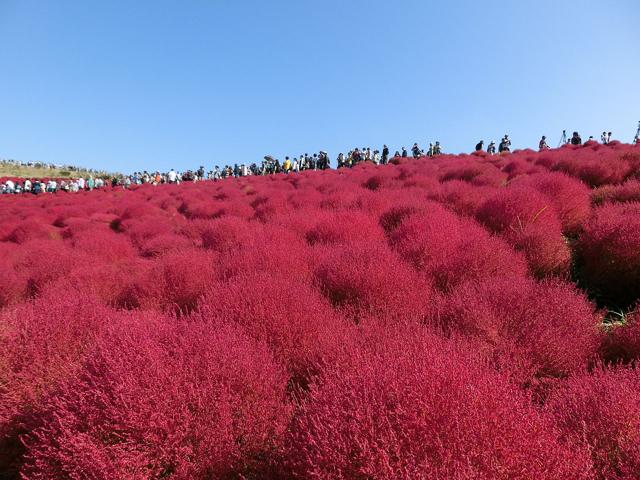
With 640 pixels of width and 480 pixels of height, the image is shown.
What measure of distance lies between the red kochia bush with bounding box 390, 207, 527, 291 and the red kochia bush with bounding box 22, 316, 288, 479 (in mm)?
2149

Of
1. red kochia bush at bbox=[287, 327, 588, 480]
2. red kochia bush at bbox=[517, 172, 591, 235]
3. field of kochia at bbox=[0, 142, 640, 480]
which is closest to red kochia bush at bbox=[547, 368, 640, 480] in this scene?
field of kochia at bbox=[0, 142, 640, 480]

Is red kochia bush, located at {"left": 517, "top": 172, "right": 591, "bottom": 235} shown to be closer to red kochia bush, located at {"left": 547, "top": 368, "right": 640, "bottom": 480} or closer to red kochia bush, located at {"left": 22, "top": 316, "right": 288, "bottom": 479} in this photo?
red kochia bush, located at {"left": 547, "top": 368, "right": 640, "bottom": 480}

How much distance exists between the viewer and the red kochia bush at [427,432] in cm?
123

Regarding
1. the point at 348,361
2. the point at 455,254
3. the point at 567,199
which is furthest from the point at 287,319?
the point at 567,199

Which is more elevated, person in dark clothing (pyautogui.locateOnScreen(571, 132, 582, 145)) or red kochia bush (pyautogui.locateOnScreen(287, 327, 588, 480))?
person in dark clothing (pyautogui.locateOnScreen(571, 132, 582, 145))

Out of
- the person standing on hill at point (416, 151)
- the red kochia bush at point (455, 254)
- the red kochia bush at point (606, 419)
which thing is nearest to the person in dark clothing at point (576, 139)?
the person standing on hill at point (416, 151)

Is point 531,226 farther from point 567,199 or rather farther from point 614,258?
point 567,199

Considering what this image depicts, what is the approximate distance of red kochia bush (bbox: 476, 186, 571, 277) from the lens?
3.94 m

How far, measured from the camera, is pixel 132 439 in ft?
5.32

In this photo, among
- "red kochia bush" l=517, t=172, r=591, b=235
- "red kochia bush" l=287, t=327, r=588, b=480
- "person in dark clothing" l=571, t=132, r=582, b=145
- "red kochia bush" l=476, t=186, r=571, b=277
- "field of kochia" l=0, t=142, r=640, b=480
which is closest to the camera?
"red kochia bush" l=287, t=327, r=588, b=480

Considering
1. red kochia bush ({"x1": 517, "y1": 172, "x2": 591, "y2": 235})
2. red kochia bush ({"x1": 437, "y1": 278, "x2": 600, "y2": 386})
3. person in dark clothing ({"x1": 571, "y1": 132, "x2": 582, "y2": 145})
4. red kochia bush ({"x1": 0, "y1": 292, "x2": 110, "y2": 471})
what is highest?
person in dark clothing ({"x1": 571, "y1": 132, "x2": 582, "y2": 145})

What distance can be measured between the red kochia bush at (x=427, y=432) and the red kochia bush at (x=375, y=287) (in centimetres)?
122

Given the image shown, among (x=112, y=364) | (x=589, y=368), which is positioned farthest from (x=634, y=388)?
(x=112, y=364)

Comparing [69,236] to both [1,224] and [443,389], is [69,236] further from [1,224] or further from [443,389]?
[443,389]
